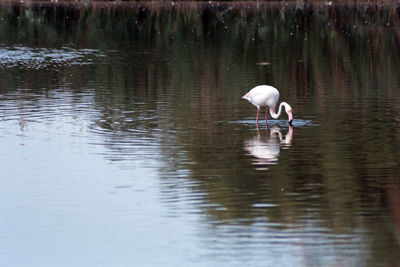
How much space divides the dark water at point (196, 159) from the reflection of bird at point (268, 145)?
0.10ft

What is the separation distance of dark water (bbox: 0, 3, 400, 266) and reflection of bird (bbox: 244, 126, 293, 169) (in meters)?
0.03

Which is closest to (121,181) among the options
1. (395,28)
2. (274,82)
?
(274,82)

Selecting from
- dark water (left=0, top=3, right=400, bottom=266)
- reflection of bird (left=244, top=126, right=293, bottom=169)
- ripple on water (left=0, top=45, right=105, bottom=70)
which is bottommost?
reflection of bird (left=244, top=126, right=293, bottom=169)

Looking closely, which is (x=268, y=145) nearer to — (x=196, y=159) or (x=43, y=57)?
(x=196, y=159)

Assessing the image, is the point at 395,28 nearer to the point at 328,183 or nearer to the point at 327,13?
the point at 327,13

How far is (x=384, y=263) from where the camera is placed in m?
8.83

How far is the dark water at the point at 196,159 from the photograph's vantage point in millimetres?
9602

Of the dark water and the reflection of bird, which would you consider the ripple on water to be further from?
the reflection of bird

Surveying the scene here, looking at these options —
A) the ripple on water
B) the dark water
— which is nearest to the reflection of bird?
the dark water

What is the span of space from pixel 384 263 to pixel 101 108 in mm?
11834

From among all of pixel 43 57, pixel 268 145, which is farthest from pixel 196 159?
pixel 43 57

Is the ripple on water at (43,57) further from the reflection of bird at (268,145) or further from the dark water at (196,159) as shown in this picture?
the reflection of bird at (268,145)

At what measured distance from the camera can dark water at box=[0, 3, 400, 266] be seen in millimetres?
9602

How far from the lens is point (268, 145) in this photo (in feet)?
51.6
